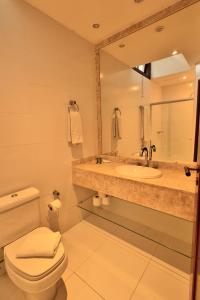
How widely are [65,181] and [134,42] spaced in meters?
1.86

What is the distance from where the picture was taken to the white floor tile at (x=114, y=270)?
51.4 inches

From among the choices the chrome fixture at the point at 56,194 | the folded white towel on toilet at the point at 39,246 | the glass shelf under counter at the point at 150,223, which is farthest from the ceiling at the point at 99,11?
the glass shelf under counter at the point at 150,223

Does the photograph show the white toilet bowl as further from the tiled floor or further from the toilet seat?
the tiled floor

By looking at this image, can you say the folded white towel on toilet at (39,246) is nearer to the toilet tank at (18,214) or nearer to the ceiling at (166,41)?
the toilet tank at (18,214)

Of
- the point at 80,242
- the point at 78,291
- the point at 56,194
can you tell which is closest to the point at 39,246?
the point at 78,291

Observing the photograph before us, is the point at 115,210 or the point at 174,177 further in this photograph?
the point at 115,210

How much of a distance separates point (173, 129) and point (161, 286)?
142 centimetres

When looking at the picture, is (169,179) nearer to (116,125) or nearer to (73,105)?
(116,125)

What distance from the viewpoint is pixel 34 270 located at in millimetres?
1008

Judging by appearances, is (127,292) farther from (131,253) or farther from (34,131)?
(34,131)

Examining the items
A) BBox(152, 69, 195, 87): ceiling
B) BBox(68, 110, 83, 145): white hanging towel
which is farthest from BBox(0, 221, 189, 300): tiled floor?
BBox(152, 69, 195, 87): ceiling

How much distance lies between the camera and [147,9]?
1570 mm

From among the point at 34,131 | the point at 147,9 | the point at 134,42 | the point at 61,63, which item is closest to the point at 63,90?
the point at 61,63

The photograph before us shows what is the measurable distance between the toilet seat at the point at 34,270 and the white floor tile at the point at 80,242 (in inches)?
21.0
